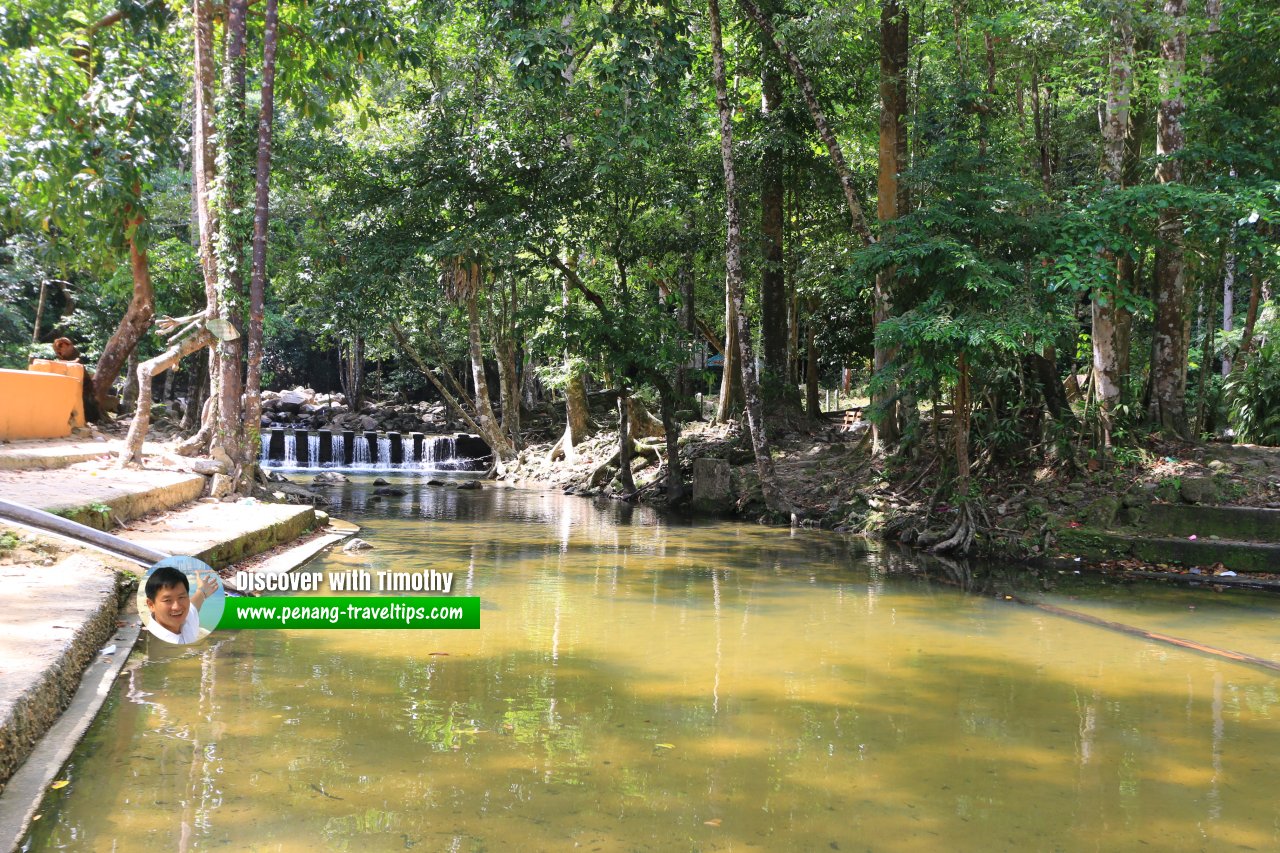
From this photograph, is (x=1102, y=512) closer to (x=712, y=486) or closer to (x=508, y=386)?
(x=712, y=486)

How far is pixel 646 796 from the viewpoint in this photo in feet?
11.9

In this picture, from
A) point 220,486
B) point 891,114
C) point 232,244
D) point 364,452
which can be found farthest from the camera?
point 364,452

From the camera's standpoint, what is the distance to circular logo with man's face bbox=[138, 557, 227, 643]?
4.77 meters

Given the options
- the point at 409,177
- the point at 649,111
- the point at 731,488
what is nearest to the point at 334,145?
the point at 409,177

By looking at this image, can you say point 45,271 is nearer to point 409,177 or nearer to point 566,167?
point 409,177

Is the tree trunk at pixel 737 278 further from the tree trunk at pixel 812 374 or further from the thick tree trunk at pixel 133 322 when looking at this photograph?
the thick tree trunk at pixel 133 322

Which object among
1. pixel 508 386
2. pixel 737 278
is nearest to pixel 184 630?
pixel 737 278

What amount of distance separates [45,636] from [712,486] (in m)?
12.7

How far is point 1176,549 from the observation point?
10.4 m

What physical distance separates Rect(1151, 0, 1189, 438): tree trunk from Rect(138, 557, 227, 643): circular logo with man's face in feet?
33.7

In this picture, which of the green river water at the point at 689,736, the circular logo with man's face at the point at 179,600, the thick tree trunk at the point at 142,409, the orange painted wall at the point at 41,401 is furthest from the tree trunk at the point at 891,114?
the orange painted wall at the point at 41,401

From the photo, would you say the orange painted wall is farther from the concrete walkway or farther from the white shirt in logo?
the white shirt in logo

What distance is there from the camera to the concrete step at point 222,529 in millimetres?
7277

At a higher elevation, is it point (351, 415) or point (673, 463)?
point (351, 415)
